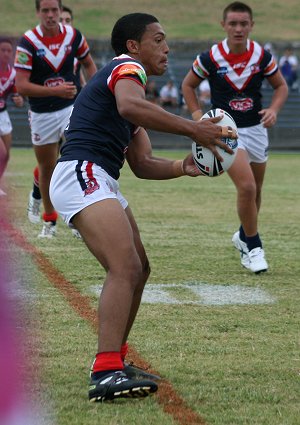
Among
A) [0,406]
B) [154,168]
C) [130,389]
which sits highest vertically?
[0,406]

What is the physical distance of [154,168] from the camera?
15.2 feet

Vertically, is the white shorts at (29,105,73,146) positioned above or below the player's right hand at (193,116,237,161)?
below

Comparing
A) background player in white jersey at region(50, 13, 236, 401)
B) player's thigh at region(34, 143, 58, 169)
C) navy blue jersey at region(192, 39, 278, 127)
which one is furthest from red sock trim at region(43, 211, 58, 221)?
background player in white jersey at region(50, 13, 236, 401)

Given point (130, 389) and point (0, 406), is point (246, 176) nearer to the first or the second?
point (130, 389)

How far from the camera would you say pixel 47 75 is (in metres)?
8.88

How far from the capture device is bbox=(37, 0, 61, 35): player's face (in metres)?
8.55

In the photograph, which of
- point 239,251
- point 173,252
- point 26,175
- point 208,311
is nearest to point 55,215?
point 173,252

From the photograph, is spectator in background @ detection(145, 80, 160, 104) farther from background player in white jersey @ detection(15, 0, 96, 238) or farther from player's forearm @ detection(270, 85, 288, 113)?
player's forearm @ detection(270, 85, 288, 113)

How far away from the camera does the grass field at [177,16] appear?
36.7 m

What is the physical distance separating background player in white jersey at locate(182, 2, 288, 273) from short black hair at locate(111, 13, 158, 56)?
316 centimetres

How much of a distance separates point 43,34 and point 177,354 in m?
4.76

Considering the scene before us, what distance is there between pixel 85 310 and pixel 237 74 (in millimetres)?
2778

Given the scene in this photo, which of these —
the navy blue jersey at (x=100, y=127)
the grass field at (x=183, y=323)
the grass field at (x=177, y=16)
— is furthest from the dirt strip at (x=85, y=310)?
the grass field at (x=177, y=16)

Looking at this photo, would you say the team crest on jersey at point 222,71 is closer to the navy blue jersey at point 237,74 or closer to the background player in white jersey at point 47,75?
the navy blue jersey at point 237,74
